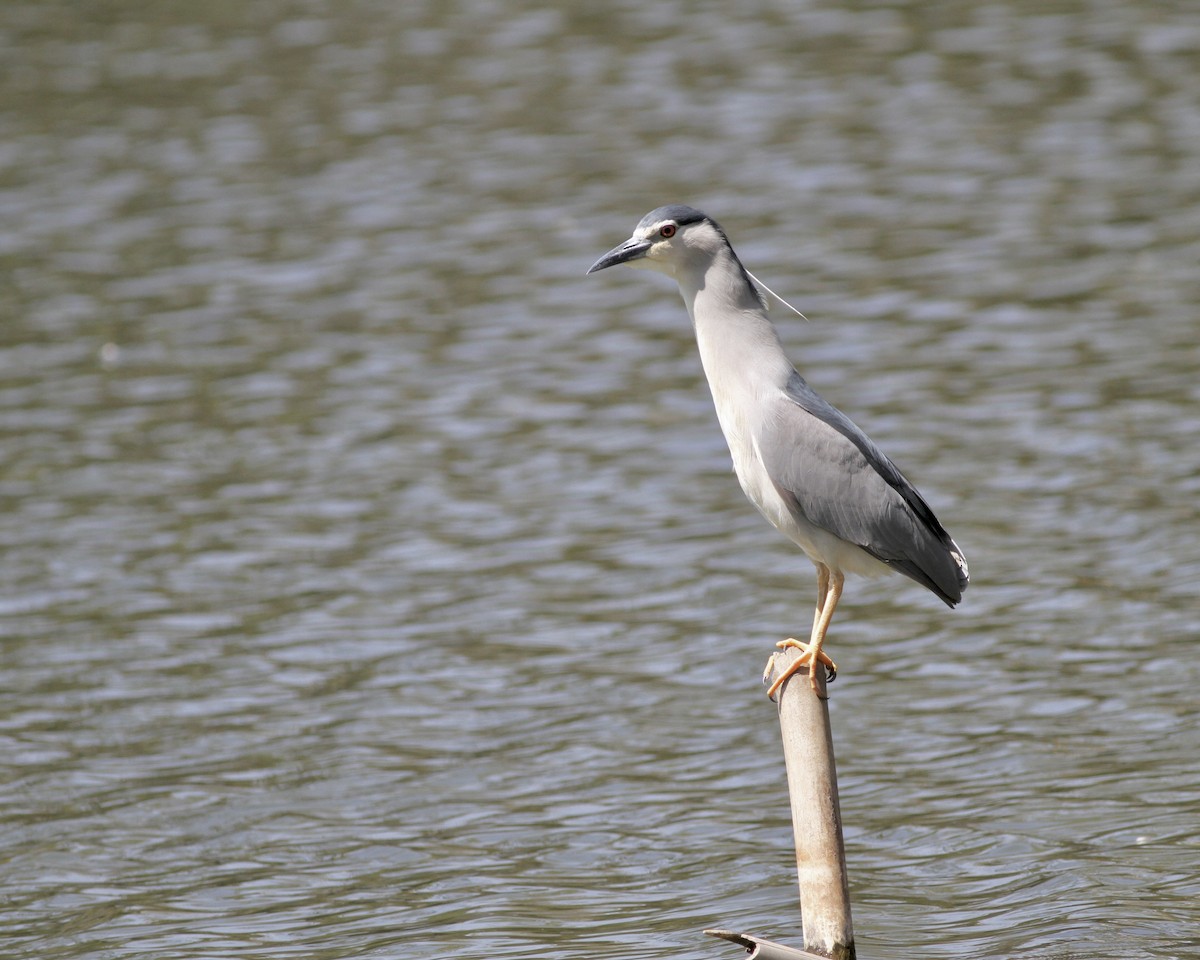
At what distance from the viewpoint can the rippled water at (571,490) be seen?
8289mm

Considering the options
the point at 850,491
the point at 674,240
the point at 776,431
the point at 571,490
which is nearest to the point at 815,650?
the point at 850,491

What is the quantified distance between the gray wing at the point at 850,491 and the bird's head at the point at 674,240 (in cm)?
58

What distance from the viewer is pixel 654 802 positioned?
8883 mm

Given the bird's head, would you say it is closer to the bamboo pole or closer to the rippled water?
the bamboo pole

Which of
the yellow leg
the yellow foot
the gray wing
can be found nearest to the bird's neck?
the gray wing

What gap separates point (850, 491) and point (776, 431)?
346 millimetres

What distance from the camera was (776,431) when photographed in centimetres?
644

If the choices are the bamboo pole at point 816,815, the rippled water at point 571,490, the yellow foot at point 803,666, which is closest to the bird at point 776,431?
the yellow foot at point 803,666

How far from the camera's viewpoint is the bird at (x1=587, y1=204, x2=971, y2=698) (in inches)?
252

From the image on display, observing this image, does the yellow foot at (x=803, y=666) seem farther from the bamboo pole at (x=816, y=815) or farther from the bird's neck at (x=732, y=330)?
the bird's neck at (x=732, y=330)

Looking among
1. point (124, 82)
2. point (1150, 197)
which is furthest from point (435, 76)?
point (1150, 197)

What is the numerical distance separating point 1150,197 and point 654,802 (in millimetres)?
9853

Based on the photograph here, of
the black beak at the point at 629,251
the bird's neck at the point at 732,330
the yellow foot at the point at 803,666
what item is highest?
the black beak at the point at 629,251

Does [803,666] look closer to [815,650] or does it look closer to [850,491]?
[815,650]
